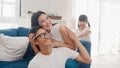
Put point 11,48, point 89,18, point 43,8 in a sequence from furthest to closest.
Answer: point 89,18 → point 43,8 → point 11,48

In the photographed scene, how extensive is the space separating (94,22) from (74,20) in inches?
26.6

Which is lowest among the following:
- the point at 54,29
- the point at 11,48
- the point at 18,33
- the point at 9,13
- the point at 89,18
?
the point at 11,48

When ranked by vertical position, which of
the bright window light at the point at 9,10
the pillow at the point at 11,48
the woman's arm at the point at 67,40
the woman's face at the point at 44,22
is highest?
the bright window light at the point at 9,10

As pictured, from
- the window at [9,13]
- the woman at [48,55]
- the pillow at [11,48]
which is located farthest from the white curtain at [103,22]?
the woman at [48,55]

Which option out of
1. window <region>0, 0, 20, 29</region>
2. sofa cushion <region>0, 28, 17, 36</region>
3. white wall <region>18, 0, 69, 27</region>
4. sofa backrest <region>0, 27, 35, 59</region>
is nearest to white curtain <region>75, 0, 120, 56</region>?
white wall <region>18, 0, 69, 27</region>

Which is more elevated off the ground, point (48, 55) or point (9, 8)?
point (9, 8)

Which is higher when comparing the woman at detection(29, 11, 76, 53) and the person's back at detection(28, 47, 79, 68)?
the woman at detection(29, 11, 76, 53)

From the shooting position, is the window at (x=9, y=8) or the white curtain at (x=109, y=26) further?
the white curtain at (x=109, y=26)

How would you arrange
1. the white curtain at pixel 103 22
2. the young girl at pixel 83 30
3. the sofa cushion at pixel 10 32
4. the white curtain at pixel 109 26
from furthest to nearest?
the white curtain at pixel 109 26
the white curtain at pixel 103 22
the young girl at pixel 83 30
the sofa cushion at pixel 10 32

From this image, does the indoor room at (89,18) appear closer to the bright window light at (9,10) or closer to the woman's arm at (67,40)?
the bright window light at (9,10)

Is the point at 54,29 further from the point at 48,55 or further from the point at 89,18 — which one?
the point at 89,18

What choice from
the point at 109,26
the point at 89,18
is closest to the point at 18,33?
the point at 89,18

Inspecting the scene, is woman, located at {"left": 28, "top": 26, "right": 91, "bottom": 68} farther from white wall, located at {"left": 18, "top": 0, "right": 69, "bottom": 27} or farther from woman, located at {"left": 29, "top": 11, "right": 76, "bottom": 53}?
Result: white wall, located at {"left": 18, "top": 0, "right": 69, "bottom": 27}

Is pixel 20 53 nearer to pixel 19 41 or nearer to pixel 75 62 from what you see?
pixel 19 41
